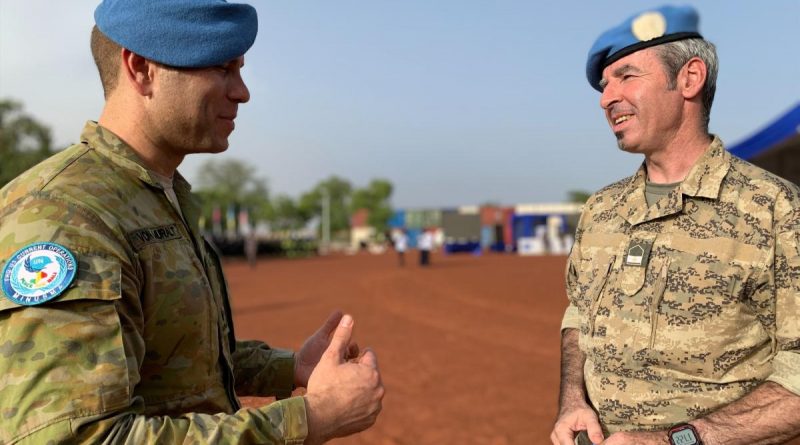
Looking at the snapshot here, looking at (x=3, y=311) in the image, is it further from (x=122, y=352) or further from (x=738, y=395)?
(x=738, y=395)

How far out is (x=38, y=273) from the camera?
1128 mm

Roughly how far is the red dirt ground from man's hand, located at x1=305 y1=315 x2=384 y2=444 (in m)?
0.95

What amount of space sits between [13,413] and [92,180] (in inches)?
19.7

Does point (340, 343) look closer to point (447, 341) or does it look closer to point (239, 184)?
point (447, 341)

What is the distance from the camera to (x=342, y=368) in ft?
4.69

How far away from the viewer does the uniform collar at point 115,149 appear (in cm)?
148

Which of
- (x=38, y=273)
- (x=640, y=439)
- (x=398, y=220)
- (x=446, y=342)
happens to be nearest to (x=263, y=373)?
(x=38, y=273)

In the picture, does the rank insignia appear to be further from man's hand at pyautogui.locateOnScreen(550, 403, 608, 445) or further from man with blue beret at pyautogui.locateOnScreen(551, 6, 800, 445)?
man's hand at pyautogui.locateOnScreen(550, 403, 608, 445)

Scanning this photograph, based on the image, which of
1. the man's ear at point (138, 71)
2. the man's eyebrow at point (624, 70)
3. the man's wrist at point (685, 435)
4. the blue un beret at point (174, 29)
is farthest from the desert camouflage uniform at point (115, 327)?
the man's eyebrow at point (624, 70)

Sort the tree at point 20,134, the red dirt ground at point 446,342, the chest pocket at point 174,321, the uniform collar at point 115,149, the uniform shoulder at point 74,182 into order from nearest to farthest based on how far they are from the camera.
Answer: the uniform shoulder at point 74,182, the chest pocket at point 174,321, the uniform collar at point 115,149, the red dirt ground at point 446,342, the tree at point 20,134

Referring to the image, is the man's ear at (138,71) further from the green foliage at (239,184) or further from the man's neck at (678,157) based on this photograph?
the green foliage at (239,184)

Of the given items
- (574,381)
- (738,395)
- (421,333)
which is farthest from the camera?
(421,333)

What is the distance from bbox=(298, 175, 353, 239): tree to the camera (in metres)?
88.5

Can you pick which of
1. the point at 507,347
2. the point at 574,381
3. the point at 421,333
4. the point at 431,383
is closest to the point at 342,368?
the point at 574,381
